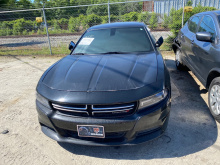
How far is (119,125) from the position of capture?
2.06 meters

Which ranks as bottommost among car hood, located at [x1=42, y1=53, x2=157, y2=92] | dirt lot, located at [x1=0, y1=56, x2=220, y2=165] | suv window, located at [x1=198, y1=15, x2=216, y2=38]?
dirt lot, located at [x1=0, y1=56, x2=220, y2=165]

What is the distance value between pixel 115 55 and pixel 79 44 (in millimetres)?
896

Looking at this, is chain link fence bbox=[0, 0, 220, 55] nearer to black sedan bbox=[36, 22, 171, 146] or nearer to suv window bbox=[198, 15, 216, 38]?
suv window bbox=[198, 15, 216, 38]

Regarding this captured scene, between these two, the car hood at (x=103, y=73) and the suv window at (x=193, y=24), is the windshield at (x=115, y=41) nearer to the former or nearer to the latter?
the car hood at (x=103, y=73)

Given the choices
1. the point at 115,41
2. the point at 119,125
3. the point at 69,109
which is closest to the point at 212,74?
the point at 115,41

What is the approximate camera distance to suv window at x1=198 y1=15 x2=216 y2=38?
3.31 meters

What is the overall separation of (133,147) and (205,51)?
2.05m

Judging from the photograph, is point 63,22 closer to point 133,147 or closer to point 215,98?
point 215,98

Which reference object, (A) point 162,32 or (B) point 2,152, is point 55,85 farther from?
(A) point 162,32

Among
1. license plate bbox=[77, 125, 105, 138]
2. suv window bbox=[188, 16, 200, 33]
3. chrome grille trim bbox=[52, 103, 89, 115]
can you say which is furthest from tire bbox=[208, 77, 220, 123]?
chrome grille trim bbox=[52, 103, 89, 115]

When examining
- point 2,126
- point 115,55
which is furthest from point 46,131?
point 115,55

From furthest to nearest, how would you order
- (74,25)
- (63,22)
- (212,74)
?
(63,22) < (74,25) < (212,74)

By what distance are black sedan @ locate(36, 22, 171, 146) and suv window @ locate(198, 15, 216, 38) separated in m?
1.33

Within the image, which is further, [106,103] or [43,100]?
[43,100]
